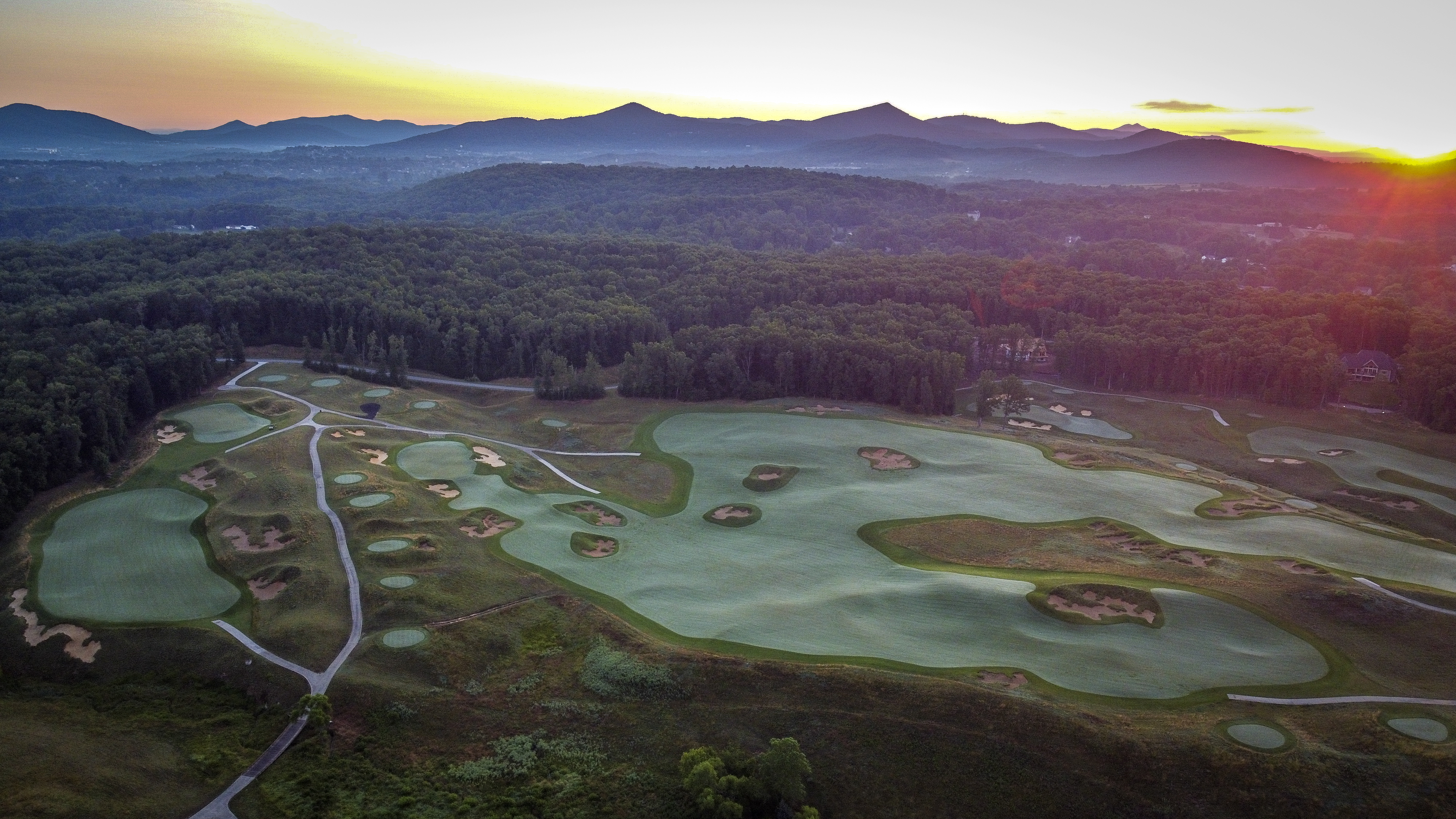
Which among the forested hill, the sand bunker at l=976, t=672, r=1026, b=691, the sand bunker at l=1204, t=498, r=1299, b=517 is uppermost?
the forested hill

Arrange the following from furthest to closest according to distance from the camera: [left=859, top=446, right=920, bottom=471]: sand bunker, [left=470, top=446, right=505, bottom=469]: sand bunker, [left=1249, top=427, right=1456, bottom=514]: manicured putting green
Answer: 1. [left=1249, top=427, right=1456, bottom=514]: manicured putting green
2. [left=859, top=446, right=920, bottom=471]: sand bunker
3. [left=470, top=446, right=505, bottom=469]: sand bunker

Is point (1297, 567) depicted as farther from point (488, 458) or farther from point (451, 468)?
point (451, 468)

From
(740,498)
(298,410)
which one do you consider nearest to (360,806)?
(740,498)

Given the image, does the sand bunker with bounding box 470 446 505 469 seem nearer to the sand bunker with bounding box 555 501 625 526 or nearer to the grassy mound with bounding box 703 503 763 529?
the sand bunker with bounding box 555 501 625 526

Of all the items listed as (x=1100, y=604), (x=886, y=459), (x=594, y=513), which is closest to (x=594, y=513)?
(x=594, y=513)

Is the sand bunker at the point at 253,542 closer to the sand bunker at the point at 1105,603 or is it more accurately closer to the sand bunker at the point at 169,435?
the sand bunker at the point at 169,435

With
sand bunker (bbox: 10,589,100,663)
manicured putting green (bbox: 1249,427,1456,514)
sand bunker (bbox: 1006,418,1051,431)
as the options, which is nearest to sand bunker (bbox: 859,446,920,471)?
sand bunker (bbox: 1006,418,1051,431)

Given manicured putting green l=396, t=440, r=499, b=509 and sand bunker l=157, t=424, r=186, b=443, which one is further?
sand bunker l=157, t=424, r=186, b=443
